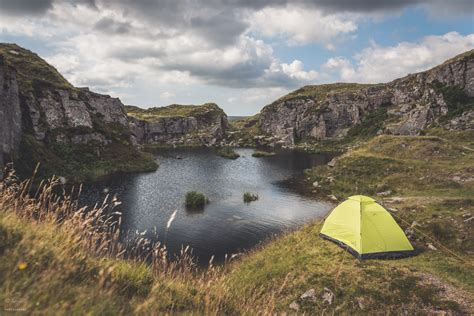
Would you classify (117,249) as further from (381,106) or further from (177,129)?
(177,129)

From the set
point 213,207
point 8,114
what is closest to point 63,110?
point 8,114

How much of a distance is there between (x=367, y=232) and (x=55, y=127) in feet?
255

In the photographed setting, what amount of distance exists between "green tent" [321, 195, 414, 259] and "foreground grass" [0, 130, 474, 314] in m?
0.72

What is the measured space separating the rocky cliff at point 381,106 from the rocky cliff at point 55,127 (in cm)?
7750

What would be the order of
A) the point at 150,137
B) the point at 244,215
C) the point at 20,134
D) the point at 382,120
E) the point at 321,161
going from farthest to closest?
the point at 150,137 < the point at 382,120 < the point at 321,161 < the point at 20,134 < the point at 244,215

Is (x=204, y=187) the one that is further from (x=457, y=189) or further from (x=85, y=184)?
(x=457, y=189)

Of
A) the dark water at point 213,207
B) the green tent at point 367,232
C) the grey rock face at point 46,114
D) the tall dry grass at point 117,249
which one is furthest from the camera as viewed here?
the grey rock face at point 46,114

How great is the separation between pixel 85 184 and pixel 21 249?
61564 mm

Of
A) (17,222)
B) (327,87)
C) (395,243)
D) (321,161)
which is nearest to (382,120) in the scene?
(321,161)

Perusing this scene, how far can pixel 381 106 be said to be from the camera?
126875mm

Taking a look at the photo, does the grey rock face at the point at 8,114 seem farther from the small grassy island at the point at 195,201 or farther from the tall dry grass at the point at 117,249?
the tall dry grass at the point at 117,249

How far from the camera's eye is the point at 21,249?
491 cm

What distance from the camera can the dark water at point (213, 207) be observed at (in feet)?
112

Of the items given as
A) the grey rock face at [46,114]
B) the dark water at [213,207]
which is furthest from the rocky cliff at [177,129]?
the dark water at [213,207]
